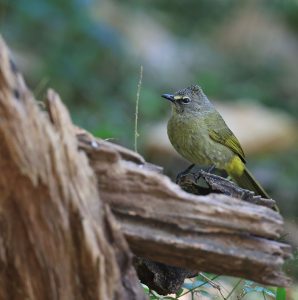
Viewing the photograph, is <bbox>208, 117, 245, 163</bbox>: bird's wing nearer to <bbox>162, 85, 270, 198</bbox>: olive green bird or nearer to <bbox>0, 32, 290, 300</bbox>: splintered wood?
<bbox>162, 85, 270, 198</bbox>: olive green bird

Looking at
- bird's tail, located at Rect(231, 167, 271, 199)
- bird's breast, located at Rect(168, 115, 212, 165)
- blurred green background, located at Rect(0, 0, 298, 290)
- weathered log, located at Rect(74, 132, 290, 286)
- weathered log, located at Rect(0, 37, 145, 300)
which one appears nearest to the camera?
weathered log, located at Rect(0, 37, 145, 300)

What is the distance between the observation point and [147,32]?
36.5 feet

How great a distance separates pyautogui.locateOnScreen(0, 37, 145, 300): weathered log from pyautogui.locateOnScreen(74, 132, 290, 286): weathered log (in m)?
0.08

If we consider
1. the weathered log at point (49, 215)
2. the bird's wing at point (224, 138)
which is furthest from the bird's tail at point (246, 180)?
the weathered log at point (49, 215)

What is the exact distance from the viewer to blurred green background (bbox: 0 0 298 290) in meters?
8.54

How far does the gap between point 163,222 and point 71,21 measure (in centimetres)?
594

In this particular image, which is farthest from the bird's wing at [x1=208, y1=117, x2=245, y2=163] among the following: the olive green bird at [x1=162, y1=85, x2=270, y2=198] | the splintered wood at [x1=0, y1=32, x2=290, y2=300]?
the splintered wood at [x1=0, y1=32, x2=290, y2=300]

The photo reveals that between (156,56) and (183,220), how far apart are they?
317 inches

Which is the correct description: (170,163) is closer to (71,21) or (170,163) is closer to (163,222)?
(71,21)

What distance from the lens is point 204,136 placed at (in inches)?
225

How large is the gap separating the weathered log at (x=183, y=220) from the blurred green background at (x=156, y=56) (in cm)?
265

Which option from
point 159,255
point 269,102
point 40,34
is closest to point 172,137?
point 159,255

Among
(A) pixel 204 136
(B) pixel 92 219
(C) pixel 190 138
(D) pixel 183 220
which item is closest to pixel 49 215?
(B) pixel 92 219

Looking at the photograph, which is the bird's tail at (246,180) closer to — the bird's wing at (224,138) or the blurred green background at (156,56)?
the bird's wing at (224,138)
